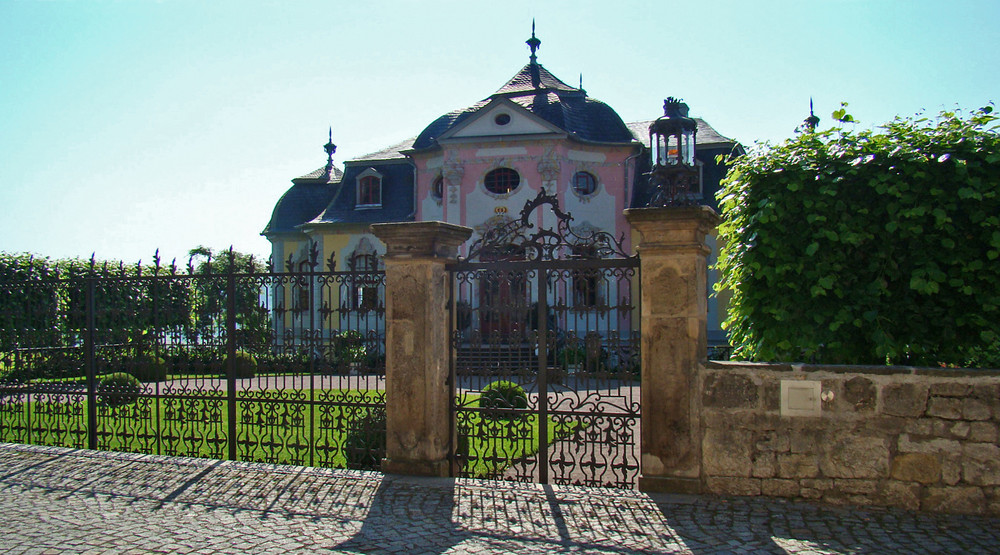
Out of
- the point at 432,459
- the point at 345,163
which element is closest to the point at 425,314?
the point at 432,459

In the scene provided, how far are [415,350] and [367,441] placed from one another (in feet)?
4.18

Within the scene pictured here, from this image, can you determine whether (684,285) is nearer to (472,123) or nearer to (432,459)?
(432,459)

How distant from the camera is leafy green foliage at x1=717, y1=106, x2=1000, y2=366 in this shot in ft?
18.7

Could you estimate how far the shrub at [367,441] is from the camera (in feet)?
24.7

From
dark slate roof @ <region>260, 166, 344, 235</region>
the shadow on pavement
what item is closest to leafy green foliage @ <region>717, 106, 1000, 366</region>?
the shadow on pavement

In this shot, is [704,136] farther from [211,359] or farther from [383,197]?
[211,359]

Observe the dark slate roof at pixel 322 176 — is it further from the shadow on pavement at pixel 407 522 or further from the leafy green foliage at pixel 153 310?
the shadow on pavement at pixel 407 522

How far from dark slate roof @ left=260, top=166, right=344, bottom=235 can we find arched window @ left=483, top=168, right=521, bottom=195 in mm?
8924

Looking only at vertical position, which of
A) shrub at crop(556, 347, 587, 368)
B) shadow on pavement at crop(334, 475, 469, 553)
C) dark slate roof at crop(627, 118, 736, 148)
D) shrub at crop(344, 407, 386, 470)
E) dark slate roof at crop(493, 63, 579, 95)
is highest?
dark slate roof at crop(493, 63, 579, 95)

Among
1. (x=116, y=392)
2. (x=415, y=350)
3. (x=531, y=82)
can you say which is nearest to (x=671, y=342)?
(x=415, y=350)

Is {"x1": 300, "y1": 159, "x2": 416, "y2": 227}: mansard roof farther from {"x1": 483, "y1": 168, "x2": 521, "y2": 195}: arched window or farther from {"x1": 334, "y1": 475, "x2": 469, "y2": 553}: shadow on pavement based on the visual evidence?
{"x1": 334, "y1": 475, "x2": 469, "y2": 553}: shadow on pavement

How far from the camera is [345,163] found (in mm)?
27875

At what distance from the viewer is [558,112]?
23953mm

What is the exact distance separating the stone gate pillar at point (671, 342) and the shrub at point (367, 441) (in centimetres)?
267
